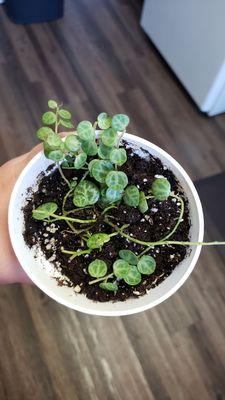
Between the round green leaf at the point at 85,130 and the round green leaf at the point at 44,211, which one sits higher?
the round green leaf at the point at 85,130

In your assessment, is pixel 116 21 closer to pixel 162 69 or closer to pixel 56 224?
pixel 162 69

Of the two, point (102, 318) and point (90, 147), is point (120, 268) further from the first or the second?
point (102, 318)

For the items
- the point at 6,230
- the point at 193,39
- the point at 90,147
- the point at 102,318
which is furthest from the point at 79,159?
the point at 193,39

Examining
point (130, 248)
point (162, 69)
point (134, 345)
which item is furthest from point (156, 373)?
point (162, 69)

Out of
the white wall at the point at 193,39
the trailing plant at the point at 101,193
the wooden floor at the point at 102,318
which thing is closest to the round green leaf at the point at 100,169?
the trailing plant at the point at 101,193

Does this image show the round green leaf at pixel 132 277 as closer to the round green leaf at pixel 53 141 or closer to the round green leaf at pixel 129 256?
the round green leaf at pixel 129 256

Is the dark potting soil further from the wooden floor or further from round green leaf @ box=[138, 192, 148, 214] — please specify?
the wooden floor
